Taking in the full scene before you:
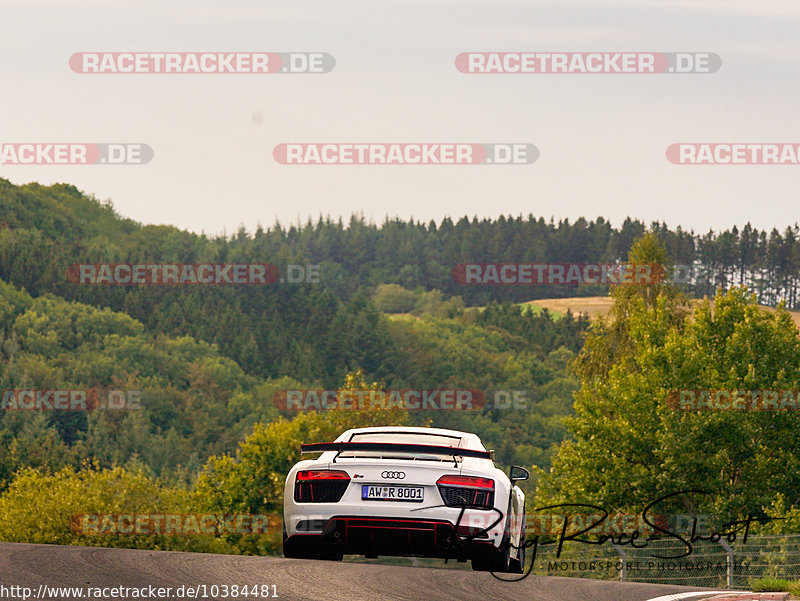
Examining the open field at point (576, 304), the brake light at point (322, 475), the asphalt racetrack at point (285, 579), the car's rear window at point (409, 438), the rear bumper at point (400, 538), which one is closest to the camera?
the asphalt racetrack at point (285, 579)

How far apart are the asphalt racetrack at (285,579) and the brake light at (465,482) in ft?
2.66

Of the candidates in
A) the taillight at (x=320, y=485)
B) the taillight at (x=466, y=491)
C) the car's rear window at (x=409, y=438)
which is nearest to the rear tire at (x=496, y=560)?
the taillight at (x=466, y=491)

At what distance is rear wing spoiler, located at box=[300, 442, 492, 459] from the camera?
10195 mm

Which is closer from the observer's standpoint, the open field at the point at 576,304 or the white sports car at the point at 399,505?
the white sports car at the point at 399,505

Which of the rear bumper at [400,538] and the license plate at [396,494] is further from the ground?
the license plate at [396,494]

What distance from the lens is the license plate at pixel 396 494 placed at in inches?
385

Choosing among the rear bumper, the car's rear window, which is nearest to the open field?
the car's rear window

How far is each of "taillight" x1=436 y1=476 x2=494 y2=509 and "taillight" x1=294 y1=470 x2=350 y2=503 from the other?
81 cm

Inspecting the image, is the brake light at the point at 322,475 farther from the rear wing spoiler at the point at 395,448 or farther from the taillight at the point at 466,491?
the taillight at the point at 466,491

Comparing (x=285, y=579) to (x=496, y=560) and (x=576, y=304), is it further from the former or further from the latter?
(x=576, y=304)

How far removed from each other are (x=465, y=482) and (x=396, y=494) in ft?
1.90

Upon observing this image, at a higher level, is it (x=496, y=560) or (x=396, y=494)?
(x=396, y=494)

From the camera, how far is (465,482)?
988 cm

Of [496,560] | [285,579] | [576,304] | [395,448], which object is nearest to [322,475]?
[395,448]
